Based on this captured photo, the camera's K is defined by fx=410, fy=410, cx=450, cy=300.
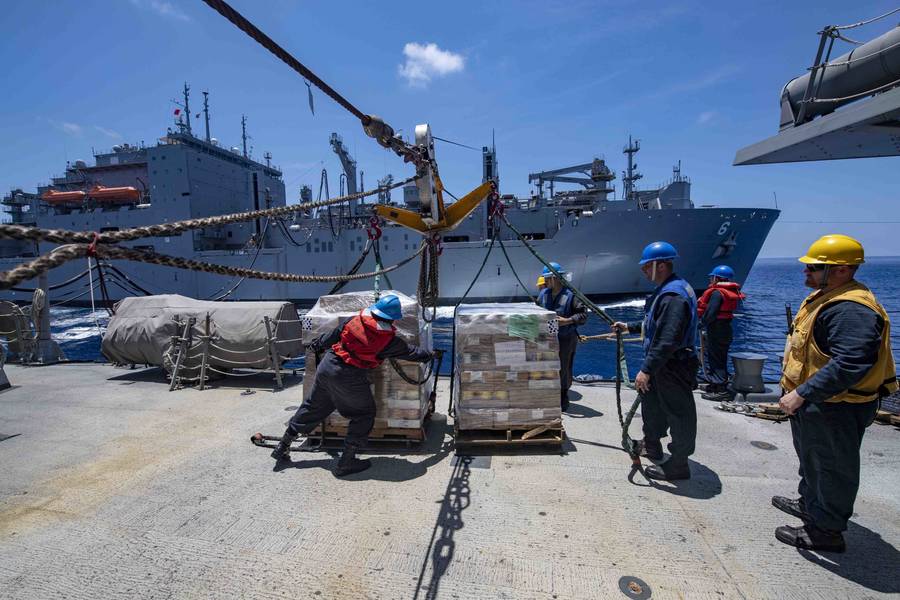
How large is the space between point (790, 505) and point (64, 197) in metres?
43.8

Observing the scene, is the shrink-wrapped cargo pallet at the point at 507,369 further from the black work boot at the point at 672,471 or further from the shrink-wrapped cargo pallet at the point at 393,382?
the black work boot at the point at 672,471

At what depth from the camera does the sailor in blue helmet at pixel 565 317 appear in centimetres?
519

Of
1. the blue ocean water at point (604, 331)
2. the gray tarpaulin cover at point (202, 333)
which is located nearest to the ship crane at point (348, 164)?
the blue ocean water at point (604, 331)

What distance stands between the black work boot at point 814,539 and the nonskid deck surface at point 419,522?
61 mm

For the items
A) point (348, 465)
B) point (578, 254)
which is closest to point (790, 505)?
point (348, 465)

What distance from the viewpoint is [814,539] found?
2.57 metres

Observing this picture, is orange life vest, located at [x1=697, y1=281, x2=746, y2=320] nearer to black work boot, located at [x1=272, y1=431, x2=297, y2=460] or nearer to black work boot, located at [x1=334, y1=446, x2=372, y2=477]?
black work boot, located at [x1=334, y1=446, x2=372, y2=477]

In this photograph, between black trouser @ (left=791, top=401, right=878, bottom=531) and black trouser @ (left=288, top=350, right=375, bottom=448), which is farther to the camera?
black trouser @ (left=288, top=350, right=375, bottom=448)

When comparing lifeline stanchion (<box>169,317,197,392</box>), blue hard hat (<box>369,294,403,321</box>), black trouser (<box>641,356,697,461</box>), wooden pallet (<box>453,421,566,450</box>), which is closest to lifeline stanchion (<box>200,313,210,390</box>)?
lifeline stanchion (<box>169,317,197,392</box>)

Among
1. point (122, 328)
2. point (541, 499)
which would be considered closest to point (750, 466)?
point (541, 499)

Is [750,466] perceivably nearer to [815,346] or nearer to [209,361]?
[815,346]

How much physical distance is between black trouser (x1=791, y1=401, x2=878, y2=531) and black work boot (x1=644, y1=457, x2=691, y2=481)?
3.13 feet

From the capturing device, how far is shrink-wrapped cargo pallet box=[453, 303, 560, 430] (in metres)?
4.01

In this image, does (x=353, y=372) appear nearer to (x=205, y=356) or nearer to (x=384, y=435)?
(x=384, y=435)
